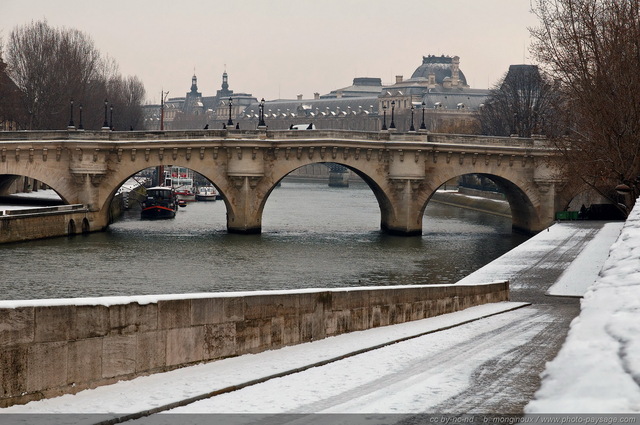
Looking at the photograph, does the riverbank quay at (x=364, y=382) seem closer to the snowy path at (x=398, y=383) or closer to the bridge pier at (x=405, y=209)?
the snowy path at (x=398, y=383)

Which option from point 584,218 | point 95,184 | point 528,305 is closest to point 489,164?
point 584,218

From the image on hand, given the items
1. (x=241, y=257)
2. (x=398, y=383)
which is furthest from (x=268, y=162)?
(x=398, y=383)

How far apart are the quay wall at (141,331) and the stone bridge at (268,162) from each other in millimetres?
53247

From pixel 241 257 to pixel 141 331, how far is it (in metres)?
42.5

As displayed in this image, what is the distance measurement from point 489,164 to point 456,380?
213 feet

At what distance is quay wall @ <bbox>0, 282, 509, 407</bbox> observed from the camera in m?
14.0

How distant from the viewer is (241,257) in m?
58.3

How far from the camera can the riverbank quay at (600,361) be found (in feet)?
→ 28.3

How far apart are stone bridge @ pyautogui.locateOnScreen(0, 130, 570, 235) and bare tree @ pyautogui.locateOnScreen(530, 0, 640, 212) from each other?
1745 cm

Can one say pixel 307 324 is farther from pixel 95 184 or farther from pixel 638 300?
pixel 95 184

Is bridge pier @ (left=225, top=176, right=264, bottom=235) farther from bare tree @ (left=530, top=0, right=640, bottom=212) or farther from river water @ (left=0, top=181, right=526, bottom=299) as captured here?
bare tree @ (left=530, top=0, right=640, bottom=212)

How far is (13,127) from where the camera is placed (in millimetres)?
111250

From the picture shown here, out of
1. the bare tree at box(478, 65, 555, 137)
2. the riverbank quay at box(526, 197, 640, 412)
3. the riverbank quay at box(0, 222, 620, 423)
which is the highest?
the bare tree at box(478, 65, 555, 137)

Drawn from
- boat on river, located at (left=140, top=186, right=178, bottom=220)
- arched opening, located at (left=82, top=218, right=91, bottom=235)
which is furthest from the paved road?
boat on river, located at (left=140, top=186, right=178, bottom=220)
